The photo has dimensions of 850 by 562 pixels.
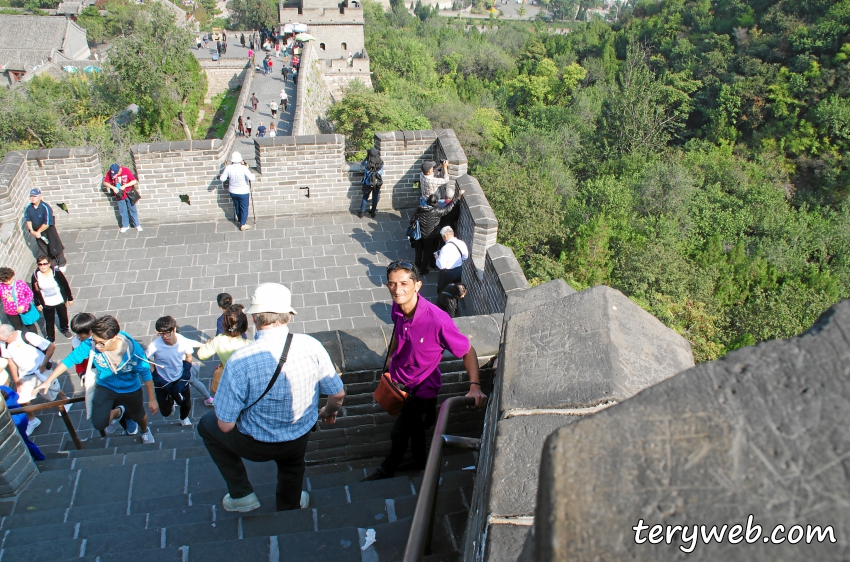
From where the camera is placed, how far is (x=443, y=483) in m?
3.98

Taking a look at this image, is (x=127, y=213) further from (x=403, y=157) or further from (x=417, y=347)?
(x=417, y=347)

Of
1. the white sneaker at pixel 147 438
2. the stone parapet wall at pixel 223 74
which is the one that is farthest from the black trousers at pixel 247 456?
the stone parapet wall at pixel 223 74

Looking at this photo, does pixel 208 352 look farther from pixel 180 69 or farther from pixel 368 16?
pixel 368 16

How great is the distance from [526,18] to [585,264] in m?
116

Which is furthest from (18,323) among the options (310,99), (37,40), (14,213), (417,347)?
(37,40)

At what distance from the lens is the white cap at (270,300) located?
3.38m

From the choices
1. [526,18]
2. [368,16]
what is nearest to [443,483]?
[368,16]

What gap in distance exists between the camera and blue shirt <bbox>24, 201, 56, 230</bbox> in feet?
25.6

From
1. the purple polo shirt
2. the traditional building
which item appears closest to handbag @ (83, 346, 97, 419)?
the purple polo shirt

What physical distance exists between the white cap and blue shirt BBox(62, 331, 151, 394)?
203 cm

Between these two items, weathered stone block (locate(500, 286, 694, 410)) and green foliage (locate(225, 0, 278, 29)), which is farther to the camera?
green foliage (locate(225, 0, 278, 29))

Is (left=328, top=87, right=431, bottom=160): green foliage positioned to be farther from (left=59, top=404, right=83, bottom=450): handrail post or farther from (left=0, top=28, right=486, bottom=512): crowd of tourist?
(left=59, top=404, right=83, bottom=450): handrail post

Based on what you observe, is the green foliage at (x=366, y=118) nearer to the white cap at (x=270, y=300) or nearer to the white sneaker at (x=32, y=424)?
the white sneaker at (x=32, y=424)

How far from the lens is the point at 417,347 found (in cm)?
396
